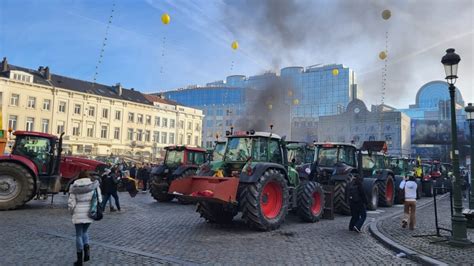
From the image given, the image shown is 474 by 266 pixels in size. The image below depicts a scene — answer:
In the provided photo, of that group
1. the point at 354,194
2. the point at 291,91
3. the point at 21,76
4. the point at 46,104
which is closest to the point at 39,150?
the point at 354,194

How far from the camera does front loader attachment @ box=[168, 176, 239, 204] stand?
9195mm

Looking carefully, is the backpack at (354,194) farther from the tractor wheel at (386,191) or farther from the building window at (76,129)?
the building window at (76,129)

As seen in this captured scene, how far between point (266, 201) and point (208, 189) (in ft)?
5.43

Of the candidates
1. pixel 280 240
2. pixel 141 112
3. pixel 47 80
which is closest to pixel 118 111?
pixel 141 112

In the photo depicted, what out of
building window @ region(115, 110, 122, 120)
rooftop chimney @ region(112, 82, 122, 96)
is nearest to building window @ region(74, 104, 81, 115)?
building window @ region(115, 110, 122, 120)

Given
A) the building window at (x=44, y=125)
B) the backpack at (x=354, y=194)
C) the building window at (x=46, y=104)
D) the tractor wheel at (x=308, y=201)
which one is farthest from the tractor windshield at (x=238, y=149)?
the building window at (x=44, y=125)

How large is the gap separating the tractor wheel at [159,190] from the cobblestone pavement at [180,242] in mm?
4643

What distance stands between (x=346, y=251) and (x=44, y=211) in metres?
9.70

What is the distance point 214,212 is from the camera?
420 inches

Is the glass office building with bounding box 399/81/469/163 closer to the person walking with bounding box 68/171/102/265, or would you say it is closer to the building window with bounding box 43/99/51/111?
the person walking with bounding box 68/171/102/265

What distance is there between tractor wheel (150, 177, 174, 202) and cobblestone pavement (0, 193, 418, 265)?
4.64 meters

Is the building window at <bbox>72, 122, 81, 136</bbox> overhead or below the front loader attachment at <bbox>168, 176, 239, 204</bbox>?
overhead

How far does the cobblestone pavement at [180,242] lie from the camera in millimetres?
6883

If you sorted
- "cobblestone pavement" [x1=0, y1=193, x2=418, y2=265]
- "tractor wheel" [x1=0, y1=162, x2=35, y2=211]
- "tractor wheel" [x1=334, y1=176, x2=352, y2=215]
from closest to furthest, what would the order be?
"cobblestone pavement" [x1=0, y1=193, x2=418, y2=265] → "tractor wheel" [x1=0, y1=162, x2=35, y2=211] → "tractor wheel" [x1=334, y1=176, x2=352, y2=215]
